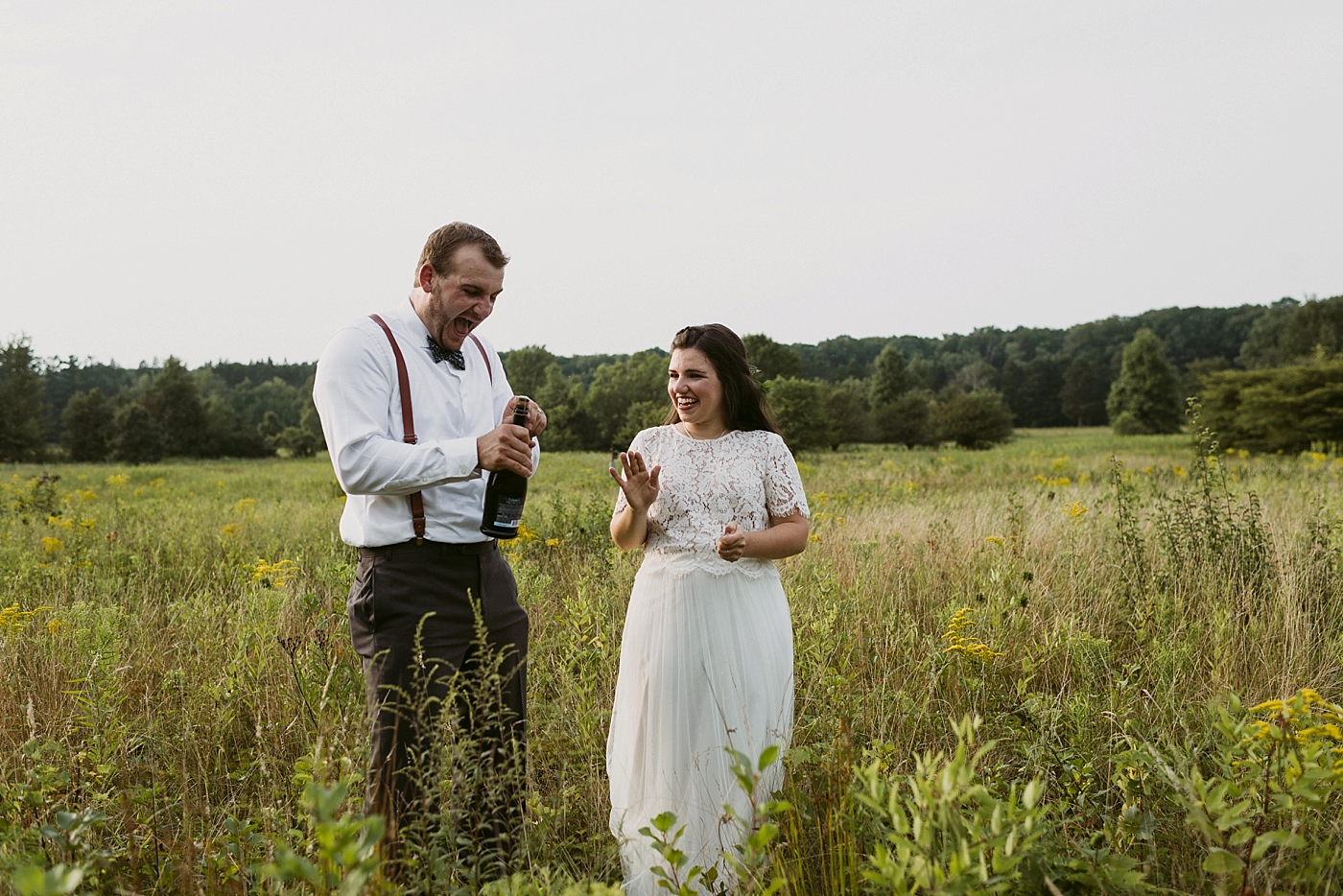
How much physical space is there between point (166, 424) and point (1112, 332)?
8897cm

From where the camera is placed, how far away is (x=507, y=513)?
276cm

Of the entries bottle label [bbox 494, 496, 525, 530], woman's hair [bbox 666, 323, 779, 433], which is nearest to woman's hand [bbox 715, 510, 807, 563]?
woman's hair [bbox 666, 323, 779, 433]

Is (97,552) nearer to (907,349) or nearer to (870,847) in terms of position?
(870,847)

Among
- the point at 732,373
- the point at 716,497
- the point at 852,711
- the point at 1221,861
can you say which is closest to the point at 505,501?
the point at 716,497

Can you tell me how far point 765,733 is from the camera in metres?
2.89

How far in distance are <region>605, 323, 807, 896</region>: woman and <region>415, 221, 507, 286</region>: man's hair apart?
0.86m

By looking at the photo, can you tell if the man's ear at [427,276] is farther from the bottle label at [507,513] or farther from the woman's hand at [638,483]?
the woman's hand at [638,483]

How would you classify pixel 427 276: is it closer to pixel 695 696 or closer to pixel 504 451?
pixel 504 451

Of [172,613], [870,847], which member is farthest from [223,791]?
[870,847]

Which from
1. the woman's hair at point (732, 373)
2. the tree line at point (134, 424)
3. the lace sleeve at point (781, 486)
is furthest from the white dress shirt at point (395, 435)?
the tree line at point (134, 424)

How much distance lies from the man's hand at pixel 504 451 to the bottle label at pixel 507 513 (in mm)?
194

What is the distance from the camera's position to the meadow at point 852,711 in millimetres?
1775

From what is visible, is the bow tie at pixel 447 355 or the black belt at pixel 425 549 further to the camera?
the bow tie at pixel 447 355

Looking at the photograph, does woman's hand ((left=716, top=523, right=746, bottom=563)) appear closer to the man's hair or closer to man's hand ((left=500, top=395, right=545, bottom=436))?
man's hand ((left=500, top=395, right=545, bottom=436))
